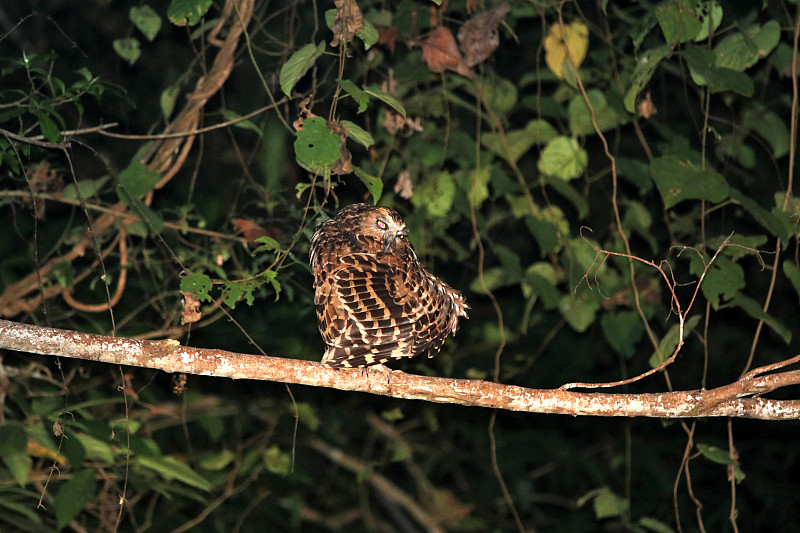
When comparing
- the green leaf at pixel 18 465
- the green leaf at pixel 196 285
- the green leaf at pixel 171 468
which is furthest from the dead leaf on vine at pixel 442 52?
the green leaf at pixel 18 465

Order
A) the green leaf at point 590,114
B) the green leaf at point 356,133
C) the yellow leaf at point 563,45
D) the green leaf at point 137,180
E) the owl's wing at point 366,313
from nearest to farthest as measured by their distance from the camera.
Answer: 1. the owl's wing at point 366,313
2. the green leaf at point 356,133
3. the green leaf at point 137,180
4. the yellow leaf at point 563,45
5. the green leaf at point 590,114

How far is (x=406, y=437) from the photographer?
20.4ft

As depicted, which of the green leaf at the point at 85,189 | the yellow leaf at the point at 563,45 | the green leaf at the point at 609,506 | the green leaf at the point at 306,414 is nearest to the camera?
the green leaf at the point at 85,189

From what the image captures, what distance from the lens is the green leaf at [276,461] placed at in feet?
15.9

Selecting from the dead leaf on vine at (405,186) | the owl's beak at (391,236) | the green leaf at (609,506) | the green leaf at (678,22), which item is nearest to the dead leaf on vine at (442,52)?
the dead leaf on vine at (405,186)

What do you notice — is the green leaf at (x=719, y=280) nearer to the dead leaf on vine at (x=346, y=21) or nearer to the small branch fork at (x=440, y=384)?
the small branch fork at (x=440, y=384)

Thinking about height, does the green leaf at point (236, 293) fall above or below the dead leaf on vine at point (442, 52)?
below

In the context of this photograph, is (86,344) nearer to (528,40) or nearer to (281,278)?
(281,278)

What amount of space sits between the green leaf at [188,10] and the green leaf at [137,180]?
65 centimetres

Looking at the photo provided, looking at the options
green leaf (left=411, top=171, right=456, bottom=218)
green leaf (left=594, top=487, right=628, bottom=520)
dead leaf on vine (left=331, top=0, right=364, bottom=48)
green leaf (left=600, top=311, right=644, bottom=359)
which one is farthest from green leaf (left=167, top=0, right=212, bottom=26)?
green leaf (left=594, top=487, right=628, bottom=520)

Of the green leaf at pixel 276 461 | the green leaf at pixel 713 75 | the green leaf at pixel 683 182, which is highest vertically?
the green leaf at pixel 713 75

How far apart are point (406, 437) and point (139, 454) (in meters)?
3.03

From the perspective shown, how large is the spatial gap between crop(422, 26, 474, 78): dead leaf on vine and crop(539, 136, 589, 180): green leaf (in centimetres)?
51

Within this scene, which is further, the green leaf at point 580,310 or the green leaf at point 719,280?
the green leaf at point 580,310
